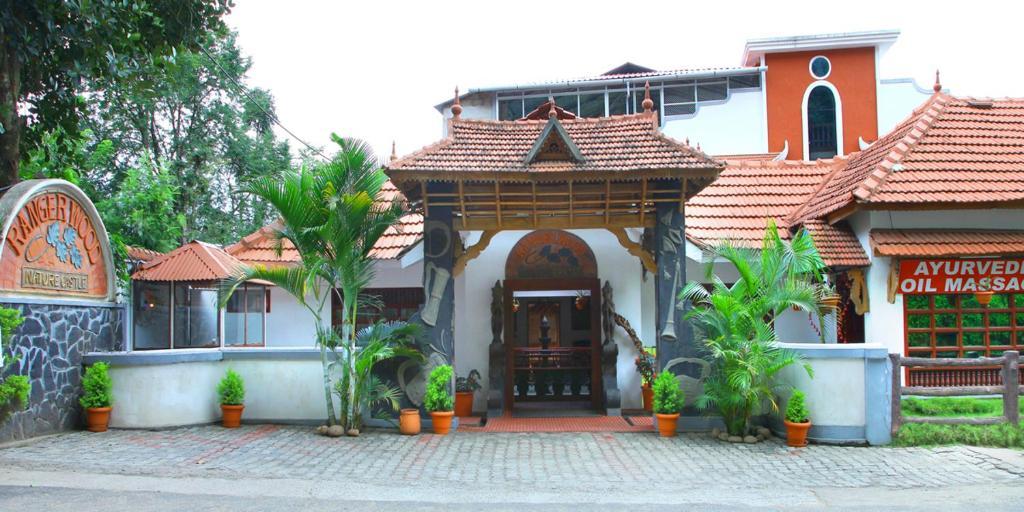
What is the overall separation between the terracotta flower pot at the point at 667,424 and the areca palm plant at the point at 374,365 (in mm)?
3516

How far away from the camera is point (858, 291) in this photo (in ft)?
42.4

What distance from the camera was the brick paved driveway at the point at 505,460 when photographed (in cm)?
839

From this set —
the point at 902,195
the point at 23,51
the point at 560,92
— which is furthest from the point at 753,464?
the point at 560,92

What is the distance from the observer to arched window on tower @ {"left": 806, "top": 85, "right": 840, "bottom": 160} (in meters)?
29.0

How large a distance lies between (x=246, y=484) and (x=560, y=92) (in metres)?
23.3

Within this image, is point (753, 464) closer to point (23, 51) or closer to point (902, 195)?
point (902, 195)

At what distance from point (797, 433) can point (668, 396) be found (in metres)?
1.76

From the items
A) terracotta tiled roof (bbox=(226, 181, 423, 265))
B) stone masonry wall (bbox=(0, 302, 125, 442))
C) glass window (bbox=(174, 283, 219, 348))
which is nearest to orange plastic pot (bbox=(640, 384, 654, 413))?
terracotta tiled roof (bbox=(226, 181, 423, 265))

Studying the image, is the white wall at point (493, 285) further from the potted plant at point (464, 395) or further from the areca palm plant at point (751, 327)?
the areca palm plant at point (751, 327)

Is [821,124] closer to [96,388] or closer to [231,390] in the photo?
[231,390]

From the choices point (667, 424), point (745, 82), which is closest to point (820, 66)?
point (745, 82)

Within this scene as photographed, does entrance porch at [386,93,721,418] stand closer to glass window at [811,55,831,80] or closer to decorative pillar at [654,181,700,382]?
decorative pillar at [654,181,700,382]

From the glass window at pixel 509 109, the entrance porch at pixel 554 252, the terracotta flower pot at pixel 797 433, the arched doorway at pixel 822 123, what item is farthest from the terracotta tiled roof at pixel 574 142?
the arched doorway at pixel 822 123

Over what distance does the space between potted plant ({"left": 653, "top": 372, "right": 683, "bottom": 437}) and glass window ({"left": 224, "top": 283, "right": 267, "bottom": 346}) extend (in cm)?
740
